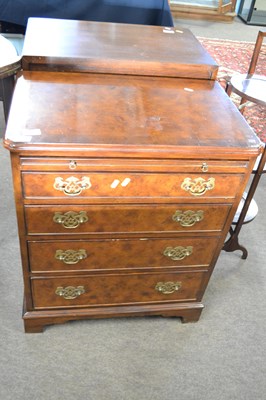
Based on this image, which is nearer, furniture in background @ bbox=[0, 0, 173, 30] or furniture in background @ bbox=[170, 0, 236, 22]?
furniture in background @ bbox=[0, 0, 173, 30]

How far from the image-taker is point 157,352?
1.47 metres

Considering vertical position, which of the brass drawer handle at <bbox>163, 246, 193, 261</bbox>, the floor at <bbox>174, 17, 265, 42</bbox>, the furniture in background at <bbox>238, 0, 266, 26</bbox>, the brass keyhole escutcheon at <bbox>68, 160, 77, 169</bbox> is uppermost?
the brass keyhole escutcheon at <bbox>68, 160, 77, 169</bbox>

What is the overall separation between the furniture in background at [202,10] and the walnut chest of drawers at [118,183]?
165 inches

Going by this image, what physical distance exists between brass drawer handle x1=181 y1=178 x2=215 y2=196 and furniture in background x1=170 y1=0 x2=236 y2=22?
14.9 feet

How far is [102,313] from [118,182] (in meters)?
0.63

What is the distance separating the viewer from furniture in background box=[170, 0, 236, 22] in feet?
16.3

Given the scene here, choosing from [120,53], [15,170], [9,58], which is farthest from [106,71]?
[15,170]

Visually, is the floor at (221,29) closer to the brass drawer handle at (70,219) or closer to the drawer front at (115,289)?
the drawer front at (115,289)

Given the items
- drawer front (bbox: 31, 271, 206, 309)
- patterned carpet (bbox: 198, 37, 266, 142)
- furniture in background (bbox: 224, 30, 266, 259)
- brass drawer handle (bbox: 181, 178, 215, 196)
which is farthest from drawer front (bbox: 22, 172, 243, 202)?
patterned carpet (bbox: 198, 37, 266, 142)

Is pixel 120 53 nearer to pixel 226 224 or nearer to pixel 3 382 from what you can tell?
pixel 226 224

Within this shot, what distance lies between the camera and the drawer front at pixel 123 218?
112 centimetres

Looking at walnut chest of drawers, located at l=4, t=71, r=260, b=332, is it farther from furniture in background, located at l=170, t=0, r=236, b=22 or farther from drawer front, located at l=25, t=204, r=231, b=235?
furniture in background, located at l=170, t=0, r=236, b=22

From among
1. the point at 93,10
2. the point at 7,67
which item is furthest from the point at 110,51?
the point at 93,10

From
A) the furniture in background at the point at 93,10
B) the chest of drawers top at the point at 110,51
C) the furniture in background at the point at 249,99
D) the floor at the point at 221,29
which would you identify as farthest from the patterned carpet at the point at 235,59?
the chest of drawers top at the point at 110,51
